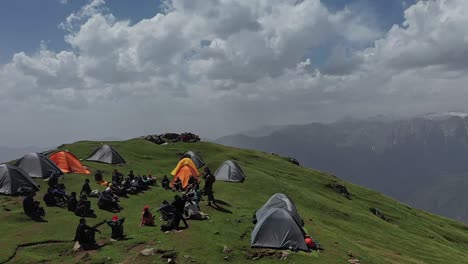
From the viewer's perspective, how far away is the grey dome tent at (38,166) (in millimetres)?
51831

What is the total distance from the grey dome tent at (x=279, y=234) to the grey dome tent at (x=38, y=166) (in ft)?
104

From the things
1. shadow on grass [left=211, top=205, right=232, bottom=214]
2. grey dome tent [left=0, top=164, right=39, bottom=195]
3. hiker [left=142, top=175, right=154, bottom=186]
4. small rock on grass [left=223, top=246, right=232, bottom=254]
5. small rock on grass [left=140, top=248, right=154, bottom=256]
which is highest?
grey dome tent [left=0, top=164, right=39, bottom=195]

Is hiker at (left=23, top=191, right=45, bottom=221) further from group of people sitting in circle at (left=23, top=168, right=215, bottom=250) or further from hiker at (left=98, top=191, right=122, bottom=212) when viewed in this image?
hiker at (left=98, top=191, right=122, bottom=212)

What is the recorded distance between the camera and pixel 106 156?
69062 millimetres

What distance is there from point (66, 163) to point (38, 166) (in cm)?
533

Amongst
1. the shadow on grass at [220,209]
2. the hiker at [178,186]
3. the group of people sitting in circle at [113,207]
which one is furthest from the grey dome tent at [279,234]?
Answer: the hiker at [178,186]

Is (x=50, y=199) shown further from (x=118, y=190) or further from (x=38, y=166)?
(x=38, y=166)

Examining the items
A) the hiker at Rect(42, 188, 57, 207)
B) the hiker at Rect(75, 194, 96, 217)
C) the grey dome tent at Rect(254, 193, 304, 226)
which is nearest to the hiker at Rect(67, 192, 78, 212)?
the hiker at Rect(75, 194, 96, 217)

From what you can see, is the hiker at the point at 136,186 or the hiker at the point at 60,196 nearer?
the hiker at the point at 60,196

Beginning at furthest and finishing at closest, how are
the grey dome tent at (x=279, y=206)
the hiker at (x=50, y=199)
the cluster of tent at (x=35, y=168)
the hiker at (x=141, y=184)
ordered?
the hiker at (x=141, y=184), the cluster of tent at (x=35, y=168), the hiker at (x=50, y=199), the grey dome tent at (x=279, y=206)

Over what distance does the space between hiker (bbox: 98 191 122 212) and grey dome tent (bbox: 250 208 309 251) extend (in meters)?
16.4

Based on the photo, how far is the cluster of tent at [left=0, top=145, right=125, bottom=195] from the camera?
45.1 metres

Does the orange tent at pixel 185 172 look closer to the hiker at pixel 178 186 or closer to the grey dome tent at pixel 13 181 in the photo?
the hiker at pixel 178 186

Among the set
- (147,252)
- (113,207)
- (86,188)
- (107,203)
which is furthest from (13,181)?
(147,252)
